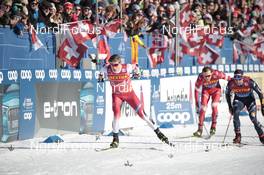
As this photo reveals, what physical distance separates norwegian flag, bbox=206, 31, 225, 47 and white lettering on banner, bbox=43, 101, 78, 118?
26.4 feet

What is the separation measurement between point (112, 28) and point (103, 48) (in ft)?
2.35

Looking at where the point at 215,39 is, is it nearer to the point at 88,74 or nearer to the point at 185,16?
the point at 185,16

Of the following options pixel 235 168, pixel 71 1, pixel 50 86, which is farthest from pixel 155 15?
pixel 235 168

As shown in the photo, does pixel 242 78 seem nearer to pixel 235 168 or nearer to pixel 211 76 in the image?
pixel 211 76

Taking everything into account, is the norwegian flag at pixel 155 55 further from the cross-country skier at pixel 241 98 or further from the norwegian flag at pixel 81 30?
the cross-country skier at pixel 241 98

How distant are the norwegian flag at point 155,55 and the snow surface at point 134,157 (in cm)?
404

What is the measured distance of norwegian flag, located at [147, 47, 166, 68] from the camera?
22.7 m

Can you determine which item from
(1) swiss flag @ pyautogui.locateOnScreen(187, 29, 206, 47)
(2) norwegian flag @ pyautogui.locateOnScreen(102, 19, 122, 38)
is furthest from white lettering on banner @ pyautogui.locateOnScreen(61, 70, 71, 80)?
(1) swiss flag @ pyautogui.locateOnScreen(187, 29, 206, 47)

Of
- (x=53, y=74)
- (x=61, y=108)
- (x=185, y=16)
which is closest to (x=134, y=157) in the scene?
(x=53, y=74)

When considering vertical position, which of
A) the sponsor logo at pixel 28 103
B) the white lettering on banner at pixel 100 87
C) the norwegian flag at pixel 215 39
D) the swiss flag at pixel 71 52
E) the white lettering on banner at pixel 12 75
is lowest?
the sponsor logo at pixel 28 103

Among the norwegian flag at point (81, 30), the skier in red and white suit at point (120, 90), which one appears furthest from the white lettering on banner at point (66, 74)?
the skier in red and white suit at point (120, 90)

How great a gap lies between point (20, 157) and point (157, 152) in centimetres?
289

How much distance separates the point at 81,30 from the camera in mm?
19344

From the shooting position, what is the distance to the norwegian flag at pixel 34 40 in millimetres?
17406
